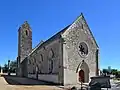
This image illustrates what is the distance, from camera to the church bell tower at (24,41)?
2389 inches

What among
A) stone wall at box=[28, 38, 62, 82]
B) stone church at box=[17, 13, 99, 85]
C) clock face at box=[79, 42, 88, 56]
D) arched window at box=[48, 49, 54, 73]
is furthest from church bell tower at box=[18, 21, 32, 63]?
clock face at box=[79, 42, 88, 56]

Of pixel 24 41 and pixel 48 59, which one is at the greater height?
pixel 24 41

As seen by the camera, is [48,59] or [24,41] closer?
[48,59]

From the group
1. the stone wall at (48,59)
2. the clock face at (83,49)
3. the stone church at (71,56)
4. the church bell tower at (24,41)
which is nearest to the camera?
the stone church at (71,56)

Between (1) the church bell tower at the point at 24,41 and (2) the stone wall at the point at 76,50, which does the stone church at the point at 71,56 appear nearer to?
(2) the stone wall at the point at 76,50

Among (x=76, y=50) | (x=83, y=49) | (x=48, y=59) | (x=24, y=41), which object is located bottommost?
(x=48, y=59)

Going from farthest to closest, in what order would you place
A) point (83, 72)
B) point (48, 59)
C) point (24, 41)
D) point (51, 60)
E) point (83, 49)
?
point (24, 41), point (48, 59), point (51, 60), point (83, 49), point (83, 72)

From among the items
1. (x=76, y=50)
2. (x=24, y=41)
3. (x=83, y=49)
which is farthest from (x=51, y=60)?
(x=24, y=41)

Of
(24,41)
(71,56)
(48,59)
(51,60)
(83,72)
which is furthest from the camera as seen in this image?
(24,41)

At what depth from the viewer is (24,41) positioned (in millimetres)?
61281

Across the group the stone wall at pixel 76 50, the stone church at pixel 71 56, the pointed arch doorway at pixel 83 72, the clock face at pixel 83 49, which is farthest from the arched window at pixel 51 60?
the pointed arch doorway at pixel 83 72

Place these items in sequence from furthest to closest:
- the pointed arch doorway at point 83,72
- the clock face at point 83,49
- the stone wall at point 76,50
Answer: the clock face at point 83,49
the pointed arch doorway at point 83,72
the stone wall at point 76,50

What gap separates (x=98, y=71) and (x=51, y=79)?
26.9 ft

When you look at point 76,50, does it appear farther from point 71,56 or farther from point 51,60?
point 51,60
